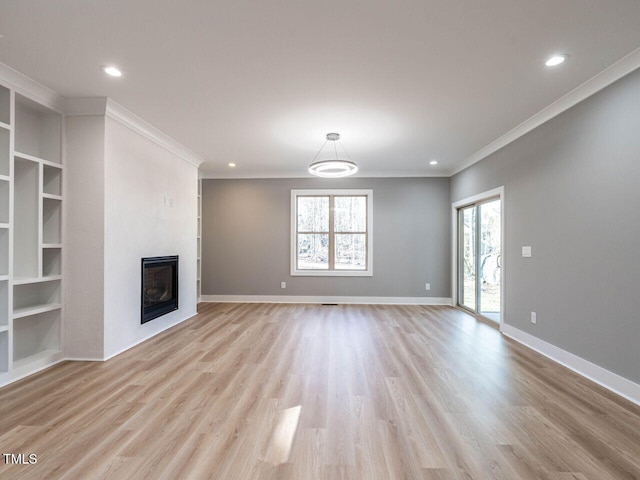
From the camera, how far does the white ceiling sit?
204 cm

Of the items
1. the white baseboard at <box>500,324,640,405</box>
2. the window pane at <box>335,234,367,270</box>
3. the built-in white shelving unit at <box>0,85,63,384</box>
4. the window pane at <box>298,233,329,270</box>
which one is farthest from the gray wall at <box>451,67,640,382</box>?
the built-in white shelving unit at <box>0,85,63,384</box>

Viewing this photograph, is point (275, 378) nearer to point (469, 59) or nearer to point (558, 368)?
point (558, 368)

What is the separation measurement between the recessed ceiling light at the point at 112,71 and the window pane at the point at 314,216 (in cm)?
436

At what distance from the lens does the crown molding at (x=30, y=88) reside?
2.73 metres

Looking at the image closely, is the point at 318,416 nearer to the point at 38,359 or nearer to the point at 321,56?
the point at 321,56

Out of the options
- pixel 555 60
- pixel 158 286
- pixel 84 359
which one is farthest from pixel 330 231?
pixel 555 60

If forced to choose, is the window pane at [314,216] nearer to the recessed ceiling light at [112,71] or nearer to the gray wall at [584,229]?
the gray wall at [584,229]

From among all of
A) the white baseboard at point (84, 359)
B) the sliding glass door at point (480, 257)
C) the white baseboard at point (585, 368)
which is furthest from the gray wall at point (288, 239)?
the white baseboard at point (84, 359)

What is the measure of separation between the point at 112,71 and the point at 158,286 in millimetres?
2737

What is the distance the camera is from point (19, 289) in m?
3.11

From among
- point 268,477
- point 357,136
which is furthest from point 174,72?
point 268,477

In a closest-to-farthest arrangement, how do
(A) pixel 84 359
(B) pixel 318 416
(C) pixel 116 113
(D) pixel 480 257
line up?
1. (B) pixel 318 416
2. (A) pixel 84 359
3. (C) pixel 116 113
4. (D) pixel 480 257

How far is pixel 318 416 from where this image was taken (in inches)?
87.9

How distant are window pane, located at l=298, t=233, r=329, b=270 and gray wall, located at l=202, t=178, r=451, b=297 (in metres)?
0.31
